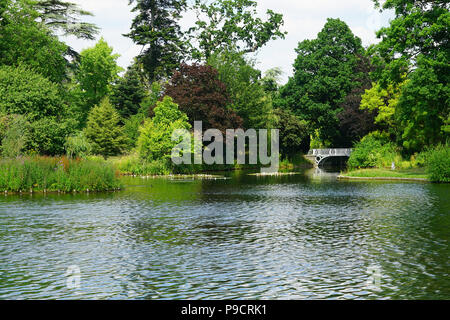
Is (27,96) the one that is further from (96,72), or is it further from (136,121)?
(96,72)

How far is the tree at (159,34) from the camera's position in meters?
78.6

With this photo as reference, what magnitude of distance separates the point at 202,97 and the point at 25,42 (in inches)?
775

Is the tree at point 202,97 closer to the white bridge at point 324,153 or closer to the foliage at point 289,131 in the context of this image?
the foliage at point 289,131

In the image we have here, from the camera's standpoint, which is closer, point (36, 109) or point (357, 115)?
point (36, 109)

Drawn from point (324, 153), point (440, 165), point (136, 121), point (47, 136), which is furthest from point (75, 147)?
point (324, 153)

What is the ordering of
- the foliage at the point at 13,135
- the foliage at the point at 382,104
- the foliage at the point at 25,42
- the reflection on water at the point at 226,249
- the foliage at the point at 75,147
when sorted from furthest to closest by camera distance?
the foliage at the point at 382,104, the foliage at the point at 25,42, the foliage at the point at 75,147, the foliage at the point at 13,135, the reflection on water at the point at 226,249

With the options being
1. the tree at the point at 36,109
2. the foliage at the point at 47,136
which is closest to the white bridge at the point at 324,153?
the tree at the point at 36,109

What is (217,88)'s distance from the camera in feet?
211

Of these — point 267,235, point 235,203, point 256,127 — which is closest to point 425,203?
point 235,203

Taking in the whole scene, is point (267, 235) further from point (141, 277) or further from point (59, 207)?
point (59, 207)

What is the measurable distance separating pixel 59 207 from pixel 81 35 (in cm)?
4727

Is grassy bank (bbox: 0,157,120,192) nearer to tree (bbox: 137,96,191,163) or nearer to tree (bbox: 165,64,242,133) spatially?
tree (bbox: 137,96,191,163)

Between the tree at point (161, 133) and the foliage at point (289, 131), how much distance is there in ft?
64.6

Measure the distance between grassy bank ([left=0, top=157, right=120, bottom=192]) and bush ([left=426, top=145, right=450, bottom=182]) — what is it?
22.9m
